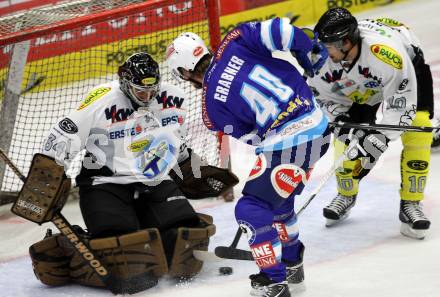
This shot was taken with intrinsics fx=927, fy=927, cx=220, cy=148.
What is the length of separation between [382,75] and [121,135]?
123 cm

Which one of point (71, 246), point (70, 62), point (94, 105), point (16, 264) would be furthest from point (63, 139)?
point (70, 62)

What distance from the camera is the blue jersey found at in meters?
3.61

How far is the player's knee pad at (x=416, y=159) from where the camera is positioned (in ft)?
14.5

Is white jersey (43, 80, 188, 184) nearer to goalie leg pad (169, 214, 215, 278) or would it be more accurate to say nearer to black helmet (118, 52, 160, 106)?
black helmet (118, 52, 160, 106)

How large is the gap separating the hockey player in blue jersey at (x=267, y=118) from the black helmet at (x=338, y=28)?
1.49 feet

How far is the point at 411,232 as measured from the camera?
14.5 feet

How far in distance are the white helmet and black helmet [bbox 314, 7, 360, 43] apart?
54 cm

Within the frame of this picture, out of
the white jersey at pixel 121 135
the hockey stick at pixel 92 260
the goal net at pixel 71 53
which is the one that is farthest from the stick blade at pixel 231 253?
the goal net at pixel 71 53

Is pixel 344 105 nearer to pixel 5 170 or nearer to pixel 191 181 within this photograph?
pixel 191 181

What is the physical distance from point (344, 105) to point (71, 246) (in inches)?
60.4

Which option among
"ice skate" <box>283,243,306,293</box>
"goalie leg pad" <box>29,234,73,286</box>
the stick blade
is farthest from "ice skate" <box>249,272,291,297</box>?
"goalie leg pad" <box>29,234,73,286</box>

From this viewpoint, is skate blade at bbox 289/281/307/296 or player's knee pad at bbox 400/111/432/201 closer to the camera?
skate blade at bbox 289/281/307/296

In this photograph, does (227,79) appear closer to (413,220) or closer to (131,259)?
(131,259)

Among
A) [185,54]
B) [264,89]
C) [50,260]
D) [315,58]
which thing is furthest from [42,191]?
[315,58]
